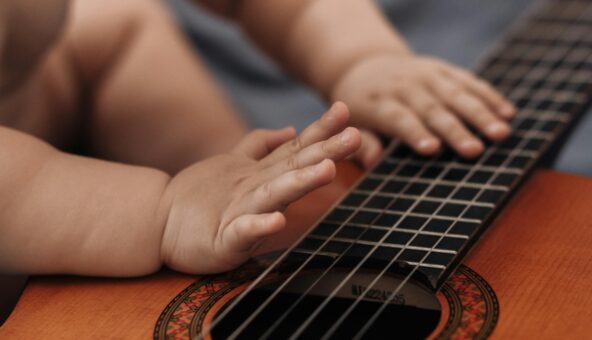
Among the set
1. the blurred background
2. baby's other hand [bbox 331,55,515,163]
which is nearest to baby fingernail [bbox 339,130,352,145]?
baby's other hand [bbox 331,55,515,163]

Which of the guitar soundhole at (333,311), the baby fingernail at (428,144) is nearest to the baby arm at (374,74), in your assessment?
the baby fingernail at (428,144)

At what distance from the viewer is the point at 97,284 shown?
586 mm

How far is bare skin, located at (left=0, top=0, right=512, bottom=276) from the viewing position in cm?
57

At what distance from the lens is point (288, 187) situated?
53 centimetres

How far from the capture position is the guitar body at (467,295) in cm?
50

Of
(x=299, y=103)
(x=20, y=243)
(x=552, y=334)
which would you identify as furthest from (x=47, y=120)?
(x=552, y=334)

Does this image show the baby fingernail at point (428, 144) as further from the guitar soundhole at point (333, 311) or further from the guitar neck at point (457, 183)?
the guitar soundhole at point (333, 311)

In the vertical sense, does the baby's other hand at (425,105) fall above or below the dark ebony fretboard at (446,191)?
above

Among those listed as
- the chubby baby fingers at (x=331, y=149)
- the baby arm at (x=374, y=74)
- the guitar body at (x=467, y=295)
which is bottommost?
the guitar body at (x=467, y=295)

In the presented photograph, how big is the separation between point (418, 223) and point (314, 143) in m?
0.12

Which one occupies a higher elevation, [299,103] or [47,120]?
[47,120]

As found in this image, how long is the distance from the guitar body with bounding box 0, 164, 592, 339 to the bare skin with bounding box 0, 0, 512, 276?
0.02 m

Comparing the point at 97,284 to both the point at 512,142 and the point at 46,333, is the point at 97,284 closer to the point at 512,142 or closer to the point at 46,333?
the point at 46,333

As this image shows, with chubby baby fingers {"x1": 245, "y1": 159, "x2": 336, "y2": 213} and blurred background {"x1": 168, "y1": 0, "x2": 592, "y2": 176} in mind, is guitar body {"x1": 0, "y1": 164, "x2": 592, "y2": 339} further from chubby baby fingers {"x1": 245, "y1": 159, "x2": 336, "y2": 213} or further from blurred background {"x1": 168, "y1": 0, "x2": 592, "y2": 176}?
blurred background {"x1": 168, "y1": 0, "x2": 592, "y2": 176}
